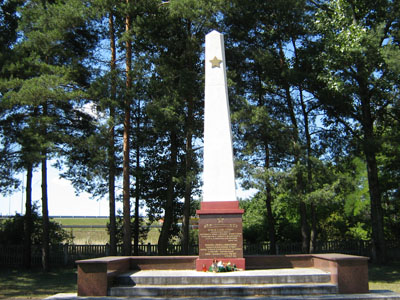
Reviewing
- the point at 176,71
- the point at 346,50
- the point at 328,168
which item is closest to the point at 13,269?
the point at 176,71

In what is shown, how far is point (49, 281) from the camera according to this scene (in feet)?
46.8

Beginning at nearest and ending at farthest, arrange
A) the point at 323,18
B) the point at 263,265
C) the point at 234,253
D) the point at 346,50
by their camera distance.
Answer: the point at 234,253 → the point at 263,265 → the point at 346,50 → the point at 323,18

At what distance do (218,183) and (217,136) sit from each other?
124 centimetres

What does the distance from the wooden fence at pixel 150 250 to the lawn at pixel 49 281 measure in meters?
1.42

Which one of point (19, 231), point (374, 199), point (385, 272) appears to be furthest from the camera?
point (19, 231)

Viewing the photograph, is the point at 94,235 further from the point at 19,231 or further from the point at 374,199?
the point at 374,199

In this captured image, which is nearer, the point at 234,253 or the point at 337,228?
the point at 234,253

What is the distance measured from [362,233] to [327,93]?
337 inches

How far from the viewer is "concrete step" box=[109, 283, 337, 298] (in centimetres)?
847

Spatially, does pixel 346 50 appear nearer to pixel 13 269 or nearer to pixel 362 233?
pixel 362 233

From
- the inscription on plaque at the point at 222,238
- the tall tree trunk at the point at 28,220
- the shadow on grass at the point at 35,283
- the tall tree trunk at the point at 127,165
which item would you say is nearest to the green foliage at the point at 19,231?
the tall tree trunk at the point at 28,220

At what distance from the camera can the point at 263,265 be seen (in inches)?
427

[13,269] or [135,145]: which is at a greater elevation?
[135,145]

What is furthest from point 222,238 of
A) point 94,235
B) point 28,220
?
point 94,235
